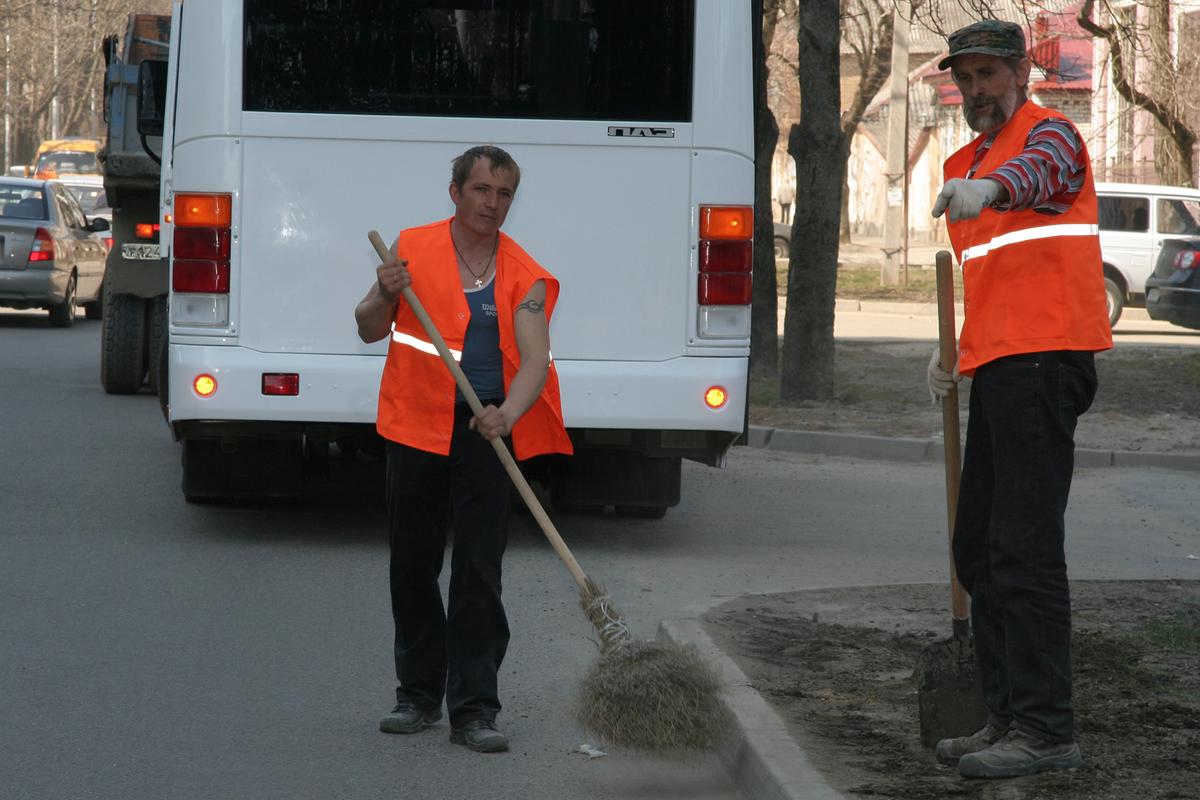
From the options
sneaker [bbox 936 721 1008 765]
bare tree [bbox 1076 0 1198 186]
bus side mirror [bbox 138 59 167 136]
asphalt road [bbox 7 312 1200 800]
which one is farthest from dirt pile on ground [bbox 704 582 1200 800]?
bare tree [bbox 1076 0 1198 186]

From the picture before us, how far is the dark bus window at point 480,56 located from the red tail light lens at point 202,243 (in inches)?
26.8

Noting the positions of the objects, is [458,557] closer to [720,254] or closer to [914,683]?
[914,683]

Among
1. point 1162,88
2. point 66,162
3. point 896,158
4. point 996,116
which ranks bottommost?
point 996,116

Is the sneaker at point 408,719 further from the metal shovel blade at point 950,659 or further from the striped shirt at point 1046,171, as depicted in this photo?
the striped shirt at point 1046,171

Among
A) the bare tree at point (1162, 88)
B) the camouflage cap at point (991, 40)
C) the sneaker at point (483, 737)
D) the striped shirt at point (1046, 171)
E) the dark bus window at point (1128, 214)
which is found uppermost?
the bare tree at point (1162, 88)

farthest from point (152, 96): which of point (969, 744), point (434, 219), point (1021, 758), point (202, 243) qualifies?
point (1021, 758)

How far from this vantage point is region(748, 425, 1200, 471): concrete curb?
38.8 ft

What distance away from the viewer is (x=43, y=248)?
2016 centimetres

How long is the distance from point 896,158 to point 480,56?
22991 millimetres

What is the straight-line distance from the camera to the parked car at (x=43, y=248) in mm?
20078

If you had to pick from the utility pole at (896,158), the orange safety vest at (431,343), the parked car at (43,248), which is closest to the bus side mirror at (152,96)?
the orange safety vest at (431,343)

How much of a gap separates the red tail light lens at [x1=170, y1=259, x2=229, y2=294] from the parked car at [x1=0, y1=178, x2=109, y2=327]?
12.2 metres

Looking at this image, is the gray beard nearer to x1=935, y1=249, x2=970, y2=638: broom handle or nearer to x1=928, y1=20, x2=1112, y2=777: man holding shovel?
x1=928, y1=20, x2=1112, y2=777: man holding shovel

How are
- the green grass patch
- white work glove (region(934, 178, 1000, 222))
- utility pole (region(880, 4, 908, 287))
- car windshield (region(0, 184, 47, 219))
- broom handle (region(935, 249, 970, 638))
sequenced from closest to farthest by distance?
white work glove (region(934, 178, 1000, 222)), broom handle (region(935, 249, 970, 638)), car windshield (region(0, 184, 47, 219)), utility pole (region(880, 4, 908, 287)), the green grass patch
